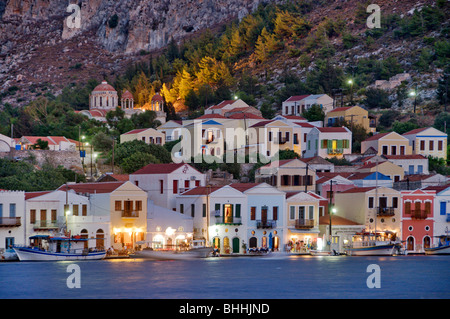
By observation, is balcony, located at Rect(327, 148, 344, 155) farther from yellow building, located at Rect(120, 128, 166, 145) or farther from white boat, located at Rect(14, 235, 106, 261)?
white boat, located at Rect(14, 235, 106, 261)

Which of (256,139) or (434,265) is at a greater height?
(256,139)

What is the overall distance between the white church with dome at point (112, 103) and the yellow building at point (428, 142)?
40.1m

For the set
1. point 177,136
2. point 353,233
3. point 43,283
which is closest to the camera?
point 43,283

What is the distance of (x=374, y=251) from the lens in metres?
74.1

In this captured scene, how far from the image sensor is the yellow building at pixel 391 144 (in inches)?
3915

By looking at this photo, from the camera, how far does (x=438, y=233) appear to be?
255 ft

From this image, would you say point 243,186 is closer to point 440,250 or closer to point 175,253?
point 175,253

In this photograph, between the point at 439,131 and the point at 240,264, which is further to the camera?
the point at 439,131

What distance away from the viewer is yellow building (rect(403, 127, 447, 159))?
101 metres

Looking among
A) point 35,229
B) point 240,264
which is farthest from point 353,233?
point 35,229

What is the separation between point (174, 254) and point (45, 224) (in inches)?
365
